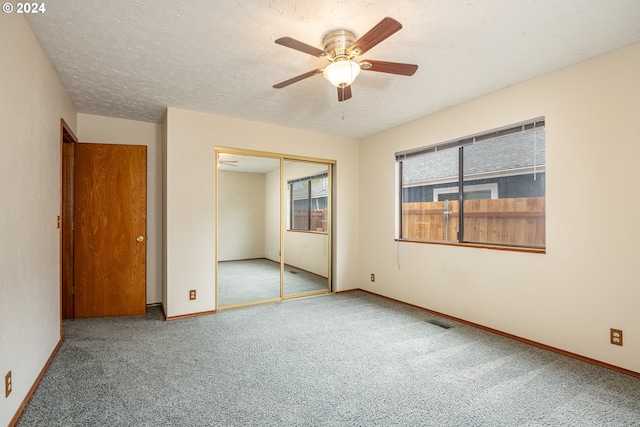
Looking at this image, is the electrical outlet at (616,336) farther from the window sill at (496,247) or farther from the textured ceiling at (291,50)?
the textured ceiling at (291,50)

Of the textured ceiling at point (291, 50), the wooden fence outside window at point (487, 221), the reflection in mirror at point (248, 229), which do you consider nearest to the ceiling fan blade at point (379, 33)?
the textured ceiling at point (291, 50)

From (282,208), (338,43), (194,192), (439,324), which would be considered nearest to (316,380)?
(439,324)

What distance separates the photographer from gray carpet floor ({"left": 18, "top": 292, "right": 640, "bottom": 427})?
182 centimetres

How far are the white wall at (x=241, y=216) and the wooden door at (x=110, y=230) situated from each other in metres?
0.96

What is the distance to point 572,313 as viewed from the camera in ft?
8.42

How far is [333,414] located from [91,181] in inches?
146

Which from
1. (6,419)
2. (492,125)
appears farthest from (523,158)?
(6,419)

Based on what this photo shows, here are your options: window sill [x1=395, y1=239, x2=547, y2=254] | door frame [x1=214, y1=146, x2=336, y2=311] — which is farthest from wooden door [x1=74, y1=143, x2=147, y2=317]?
window sill [x1=395, y1=239, x2=547, y2=254]

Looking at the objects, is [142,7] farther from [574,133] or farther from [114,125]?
[574,133]

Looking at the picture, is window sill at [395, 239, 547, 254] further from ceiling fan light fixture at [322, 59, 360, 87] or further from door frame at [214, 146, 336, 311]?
ceiling fan light fixture at [322, 59, 360, 87]

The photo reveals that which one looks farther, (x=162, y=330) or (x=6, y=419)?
(x=162, y=330)

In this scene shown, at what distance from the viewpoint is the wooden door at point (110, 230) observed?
360cm

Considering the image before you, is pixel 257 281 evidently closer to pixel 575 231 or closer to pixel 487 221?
pixel 487 221

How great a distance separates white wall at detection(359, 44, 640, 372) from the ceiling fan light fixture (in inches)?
72.7
